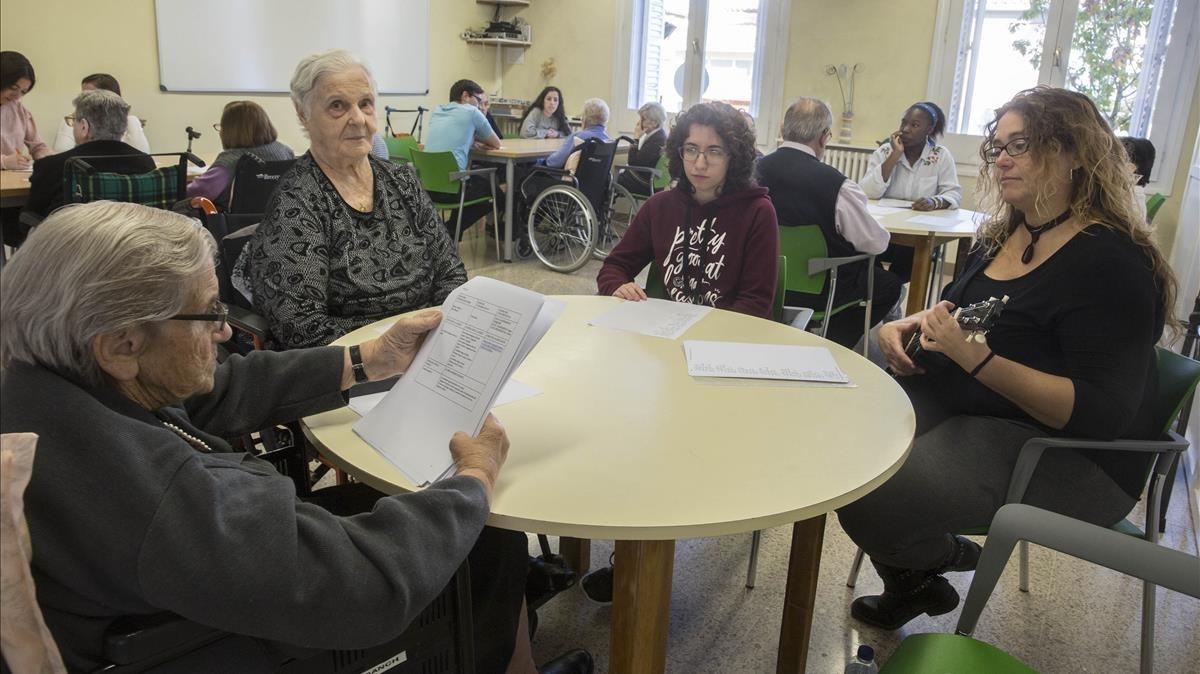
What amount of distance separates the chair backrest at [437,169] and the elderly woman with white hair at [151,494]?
441 centimetres

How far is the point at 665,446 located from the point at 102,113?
3.37 m

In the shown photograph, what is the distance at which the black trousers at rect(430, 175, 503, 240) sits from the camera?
211 inches

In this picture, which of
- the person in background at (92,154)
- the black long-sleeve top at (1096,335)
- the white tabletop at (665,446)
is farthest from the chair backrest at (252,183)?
the black long-sleeve top at (1096,335)

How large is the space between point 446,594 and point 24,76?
4.58 metres

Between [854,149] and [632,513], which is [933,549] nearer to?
[632,513]

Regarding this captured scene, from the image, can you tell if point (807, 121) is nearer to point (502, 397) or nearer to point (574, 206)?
point (502, 397)

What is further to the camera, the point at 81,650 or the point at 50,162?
the point at 50,162

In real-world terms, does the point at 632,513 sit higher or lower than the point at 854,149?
lower

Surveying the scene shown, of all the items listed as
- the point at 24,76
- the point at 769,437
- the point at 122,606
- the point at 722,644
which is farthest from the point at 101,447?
the point at 24,76

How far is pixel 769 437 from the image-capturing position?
1.28 m

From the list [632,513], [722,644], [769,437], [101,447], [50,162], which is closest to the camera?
[101,447]

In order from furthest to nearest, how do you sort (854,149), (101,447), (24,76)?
1. (854,149)
2. (24,76)
3. (101,447)

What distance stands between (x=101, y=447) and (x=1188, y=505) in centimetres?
305

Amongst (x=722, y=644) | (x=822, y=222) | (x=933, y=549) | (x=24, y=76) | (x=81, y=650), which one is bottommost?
(x=722, y=644)
